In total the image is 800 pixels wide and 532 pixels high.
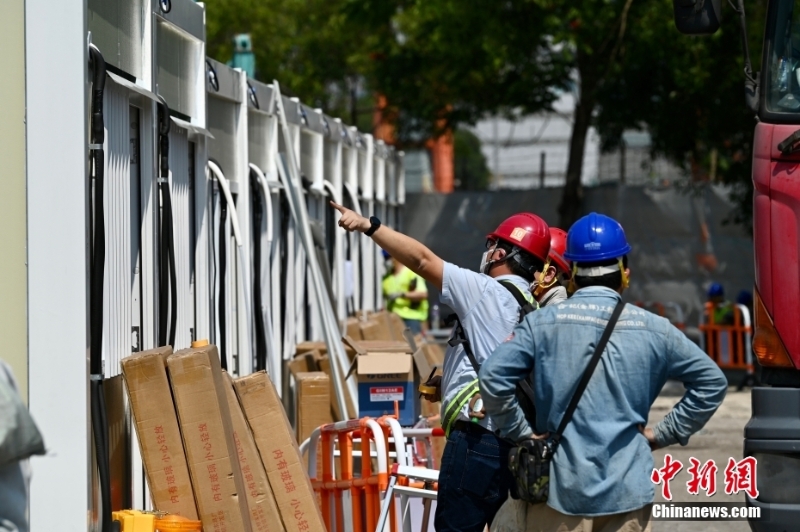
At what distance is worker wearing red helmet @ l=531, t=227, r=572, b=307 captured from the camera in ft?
17.8

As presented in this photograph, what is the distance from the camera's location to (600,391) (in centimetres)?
413

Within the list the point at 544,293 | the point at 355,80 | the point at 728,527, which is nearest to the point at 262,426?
the point at 544,293

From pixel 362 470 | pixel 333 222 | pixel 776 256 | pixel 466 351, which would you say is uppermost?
pixel 333 222

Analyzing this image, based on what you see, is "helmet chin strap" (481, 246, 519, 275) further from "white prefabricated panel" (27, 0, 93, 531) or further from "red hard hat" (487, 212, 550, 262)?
"white prefabricated panel" (27, 0, 93, 531)

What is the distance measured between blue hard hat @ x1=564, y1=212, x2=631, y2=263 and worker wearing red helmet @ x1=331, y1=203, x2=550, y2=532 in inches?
25.3

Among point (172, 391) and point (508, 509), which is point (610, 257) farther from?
point (172, 391)

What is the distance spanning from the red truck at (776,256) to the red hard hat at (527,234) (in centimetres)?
148

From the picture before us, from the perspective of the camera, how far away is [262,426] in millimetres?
5832

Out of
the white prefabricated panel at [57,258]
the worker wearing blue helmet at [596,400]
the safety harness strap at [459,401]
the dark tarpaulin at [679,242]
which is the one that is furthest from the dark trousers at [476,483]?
the dark tarpaulin at [679,242]

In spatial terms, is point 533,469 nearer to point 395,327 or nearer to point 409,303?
point 395,327

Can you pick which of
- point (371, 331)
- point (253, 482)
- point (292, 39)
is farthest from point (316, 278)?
point (292, 39)

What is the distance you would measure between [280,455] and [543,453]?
6.50 ft

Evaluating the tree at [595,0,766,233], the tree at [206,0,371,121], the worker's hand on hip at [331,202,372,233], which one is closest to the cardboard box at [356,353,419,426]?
the worker's hand on hip at [331,202,372,233]

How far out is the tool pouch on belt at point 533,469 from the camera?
13.6 ft
